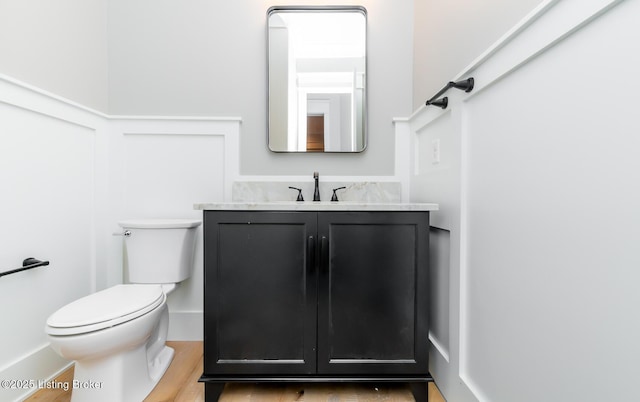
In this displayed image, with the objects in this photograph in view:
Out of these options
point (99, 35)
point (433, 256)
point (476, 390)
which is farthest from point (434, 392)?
point (99, 35)

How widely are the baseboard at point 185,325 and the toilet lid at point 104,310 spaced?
19.5 inches

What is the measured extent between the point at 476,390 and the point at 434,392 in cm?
35

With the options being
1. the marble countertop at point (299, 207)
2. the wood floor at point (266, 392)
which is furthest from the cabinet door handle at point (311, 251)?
the wood floor at point (266, 392)

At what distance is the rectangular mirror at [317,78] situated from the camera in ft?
5.74

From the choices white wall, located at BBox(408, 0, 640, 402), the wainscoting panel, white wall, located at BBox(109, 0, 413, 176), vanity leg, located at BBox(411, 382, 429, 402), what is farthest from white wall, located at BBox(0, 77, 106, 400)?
white wall, located at BBox(408, 0, 640, 402)

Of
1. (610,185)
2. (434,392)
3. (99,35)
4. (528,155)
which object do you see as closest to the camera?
(610,185)

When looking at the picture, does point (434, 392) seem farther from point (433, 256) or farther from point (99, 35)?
point (99, 35)

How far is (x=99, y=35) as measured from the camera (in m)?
1.70

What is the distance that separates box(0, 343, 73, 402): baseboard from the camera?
1.20m

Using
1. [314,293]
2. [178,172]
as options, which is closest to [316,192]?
[314,293]

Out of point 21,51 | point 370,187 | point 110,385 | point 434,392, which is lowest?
point 434,392

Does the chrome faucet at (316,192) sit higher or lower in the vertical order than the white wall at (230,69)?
lower

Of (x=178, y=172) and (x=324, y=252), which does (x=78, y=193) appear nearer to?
(x=178, y=172)

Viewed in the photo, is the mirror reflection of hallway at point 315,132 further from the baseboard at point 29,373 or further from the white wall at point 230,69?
the baseboard at point 29,373
